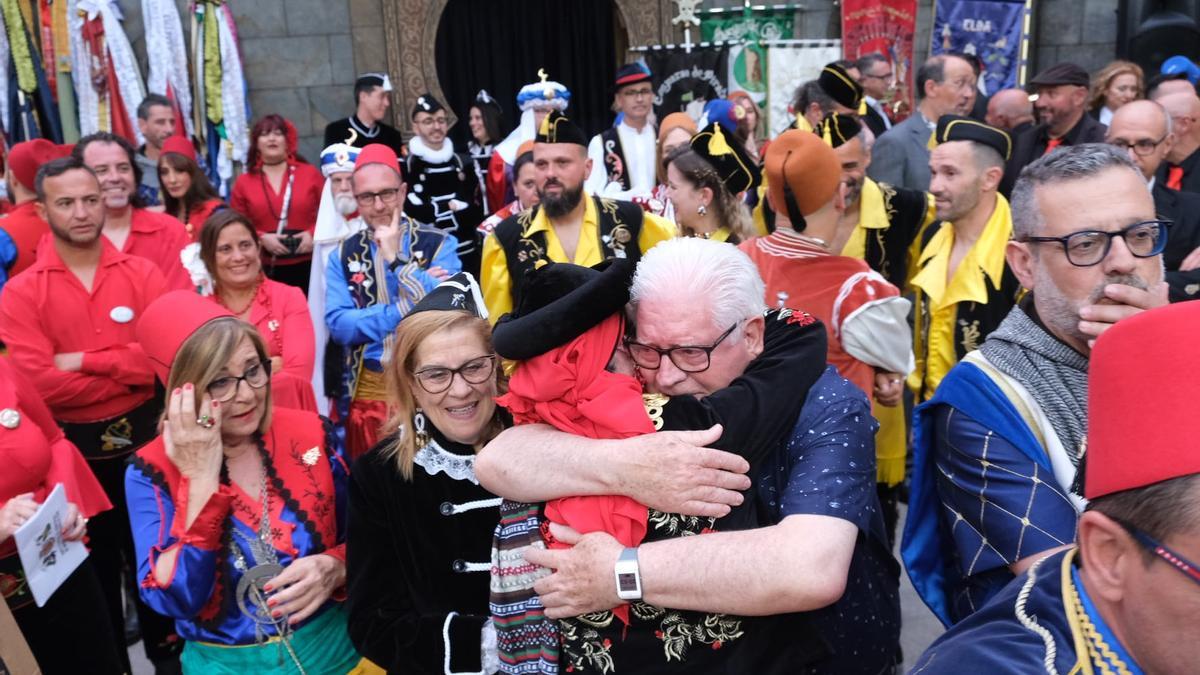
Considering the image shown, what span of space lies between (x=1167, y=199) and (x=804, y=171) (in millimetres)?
1622

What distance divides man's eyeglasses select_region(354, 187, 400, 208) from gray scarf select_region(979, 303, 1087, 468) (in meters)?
3.29

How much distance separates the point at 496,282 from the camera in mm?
4590

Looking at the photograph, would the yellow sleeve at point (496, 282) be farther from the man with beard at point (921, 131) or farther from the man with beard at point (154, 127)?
the man with beard at point (154, 127)

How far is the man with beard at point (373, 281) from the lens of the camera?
4.45 meters

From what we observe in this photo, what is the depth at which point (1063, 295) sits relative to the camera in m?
1.94

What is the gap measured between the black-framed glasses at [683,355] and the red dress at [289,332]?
2415mm

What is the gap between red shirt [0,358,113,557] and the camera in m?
2.81

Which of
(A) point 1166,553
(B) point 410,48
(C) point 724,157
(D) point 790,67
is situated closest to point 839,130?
(C) point 724,157

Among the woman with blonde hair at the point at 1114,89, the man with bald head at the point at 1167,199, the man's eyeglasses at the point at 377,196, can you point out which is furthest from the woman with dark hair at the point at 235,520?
the woman with blonde hair at the point at 1114,89

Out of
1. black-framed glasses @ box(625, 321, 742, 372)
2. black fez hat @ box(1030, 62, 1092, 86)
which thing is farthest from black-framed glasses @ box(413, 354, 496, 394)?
black fez hat @ box(1030, 62, 1092, 86)

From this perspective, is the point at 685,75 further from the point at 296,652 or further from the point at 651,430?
the point at 651,430

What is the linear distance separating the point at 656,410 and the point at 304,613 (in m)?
1.33

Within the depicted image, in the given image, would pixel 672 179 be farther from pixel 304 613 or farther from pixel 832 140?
pixel 304 613

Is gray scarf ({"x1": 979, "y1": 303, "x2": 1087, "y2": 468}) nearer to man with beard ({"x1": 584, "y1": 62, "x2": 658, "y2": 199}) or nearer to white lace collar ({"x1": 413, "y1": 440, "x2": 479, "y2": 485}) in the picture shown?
white lace collar ({"x1": 413, "y1": 440, "x2": 479, "y2": 485})
